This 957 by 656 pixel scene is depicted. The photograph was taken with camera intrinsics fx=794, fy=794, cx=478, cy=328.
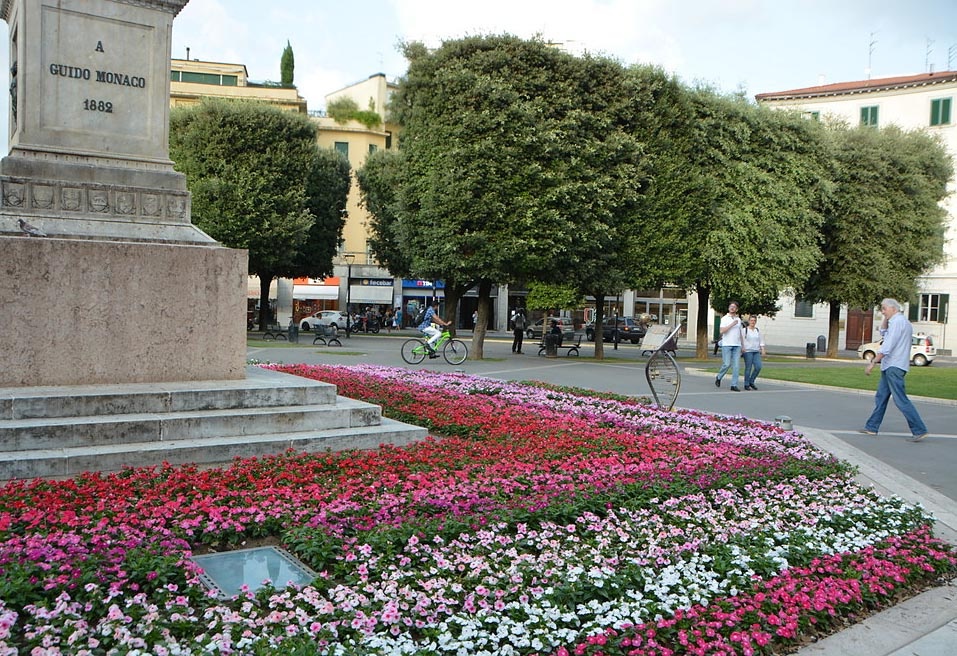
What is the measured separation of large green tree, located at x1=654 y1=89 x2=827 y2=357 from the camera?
90.4ft

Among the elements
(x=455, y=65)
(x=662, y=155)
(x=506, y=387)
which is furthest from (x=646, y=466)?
(x=662, y=155)

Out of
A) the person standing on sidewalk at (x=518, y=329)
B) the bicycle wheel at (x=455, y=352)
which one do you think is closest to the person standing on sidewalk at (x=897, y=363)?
the bicycle wheel at (x=455, y=352)

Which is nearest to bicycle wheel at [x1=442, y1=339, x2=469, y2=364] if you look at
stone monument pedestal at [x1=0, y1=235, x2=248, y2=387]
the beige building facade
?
stone monument pedestal at [x1=0, y1=235, x2=248, y2=387]

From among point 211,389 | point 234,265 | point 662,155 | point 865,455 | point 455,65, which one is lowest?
point 865,455

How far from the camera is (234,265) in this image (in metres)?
7.51

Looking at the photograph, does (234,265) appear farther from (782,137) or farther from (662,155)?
(782,137)

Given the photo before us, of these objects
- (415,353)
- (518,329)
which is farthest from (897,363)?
(518,329)

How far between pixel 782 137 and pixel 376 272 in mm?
35968

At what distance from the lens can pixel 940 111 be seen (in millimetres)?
48250

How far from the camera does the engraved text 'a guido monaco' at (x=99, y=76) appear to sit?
295 inches

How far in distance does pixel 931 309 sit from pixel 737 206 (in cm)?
2705

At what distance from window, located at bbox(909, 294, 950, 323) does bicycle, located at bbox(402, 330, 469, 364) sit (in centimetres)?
3610

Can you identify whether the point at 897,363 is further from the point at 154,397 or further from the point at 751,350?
the point at 154,397

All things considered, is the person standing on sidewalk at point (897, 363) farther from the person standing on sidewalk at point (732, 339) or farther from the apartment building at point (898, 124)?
the apartment building at point (898, 124)
